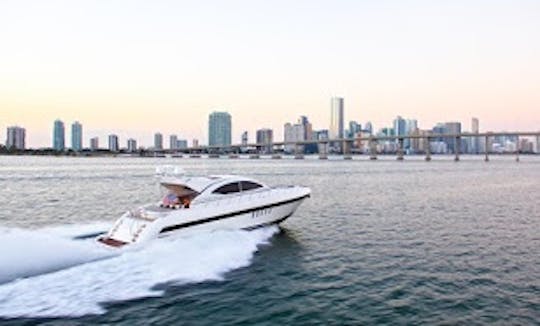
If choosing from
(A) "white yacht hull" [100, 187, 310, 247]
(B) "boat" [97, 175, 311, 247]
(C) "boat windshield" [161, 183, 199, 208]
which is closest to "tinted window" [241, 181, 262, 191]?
(B) "boat" [97, 175, 311, 247]

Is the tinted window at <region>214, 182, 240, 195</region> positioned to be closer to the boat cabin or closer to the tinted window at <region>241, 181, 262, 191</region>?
the boat cabin

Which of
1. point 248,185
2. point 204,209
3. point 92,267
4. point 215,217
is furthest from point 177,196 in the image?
point 92,267

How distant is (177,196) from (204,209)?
1833mm

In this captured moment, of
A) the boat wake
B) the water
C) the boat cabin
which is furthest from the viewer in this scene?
the boat cabin

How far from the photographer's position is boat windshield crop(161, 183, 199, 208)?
17.8 m

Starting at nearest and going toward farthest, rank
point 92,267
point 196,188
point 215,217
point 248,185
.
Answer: point 92,267 < point 215,217 < point 196,188 < point 248,185

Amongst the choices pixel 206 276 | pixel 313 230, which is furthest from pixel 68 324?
pixel 313 230

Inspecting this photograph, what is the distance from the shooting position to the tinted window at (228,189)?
60.7 feet

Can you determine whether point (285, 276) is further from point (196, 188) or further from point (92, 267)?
point (196, 188)

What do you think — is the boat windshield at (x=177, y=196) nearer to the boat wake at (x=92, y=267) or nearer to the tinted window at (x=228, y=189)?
the tinted window at (x=228, y=189)

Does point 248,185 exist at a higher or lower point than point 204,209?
higher

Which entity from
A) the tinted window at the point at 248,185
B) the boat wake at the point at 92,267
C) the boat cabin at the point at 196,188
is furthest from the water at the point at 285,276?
the tinted window at the point at 248,185

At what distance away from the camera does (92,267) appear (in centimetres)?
1289

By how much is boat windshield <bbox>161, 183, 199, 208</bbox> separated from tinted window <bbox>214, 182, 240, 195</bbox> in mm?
908
